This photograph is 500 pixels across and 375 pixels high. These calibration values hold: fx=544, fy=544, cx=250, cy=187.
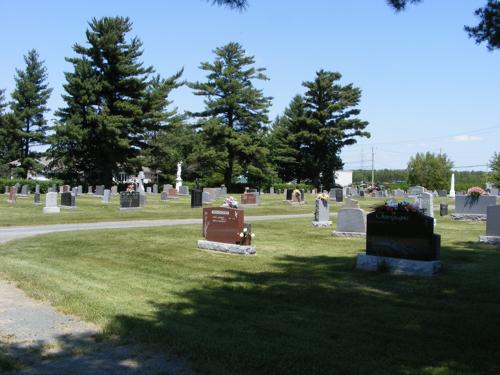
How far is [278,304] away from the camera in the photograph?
788cm

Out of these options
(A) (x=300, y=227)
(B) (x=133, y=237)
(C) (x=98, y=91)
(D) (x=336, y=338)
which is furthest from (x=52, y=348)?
(C) (x=98, y=91)

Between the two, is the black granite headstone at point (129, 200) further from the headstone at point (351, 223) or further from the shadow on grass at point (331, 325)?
the shadow on grass at point (331, 325)

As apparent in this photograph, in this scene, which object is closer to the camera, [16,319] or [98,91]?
[16,319]

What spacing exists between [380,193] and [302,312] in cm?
4939

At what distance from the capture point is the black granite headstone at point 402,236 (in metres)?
10.7

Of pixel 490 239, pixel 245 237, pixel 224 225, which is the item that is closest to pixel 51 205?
pixel 224 225

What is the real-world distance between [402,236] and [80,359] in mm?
7384

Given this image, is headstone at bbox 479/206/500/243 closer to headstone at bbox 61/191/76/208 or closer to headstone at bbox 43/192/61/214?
headstone at bbox 43/192/61/214

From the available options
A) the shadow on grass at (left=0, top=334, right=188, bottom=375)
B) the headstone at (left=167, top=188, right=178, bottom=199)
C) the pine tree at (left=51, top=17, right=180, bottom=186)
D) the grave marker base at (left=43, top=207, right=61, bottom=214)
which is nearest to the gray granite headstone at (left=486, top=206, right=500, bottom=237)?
the shadow on grass at (left=0, top=334, right=188, bottom=375)

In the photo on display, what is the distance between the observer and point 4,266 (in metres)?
11.1

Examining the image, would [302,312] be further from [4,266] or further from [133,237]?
[133,237]

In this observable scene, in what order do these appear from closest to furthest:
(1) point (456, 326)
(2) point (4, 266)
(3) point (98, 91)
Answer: (1) point (456, 326), (2) point (4, 266), (3) point (98, 91)

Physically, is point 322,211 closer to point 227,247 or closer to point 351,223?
point 351,223

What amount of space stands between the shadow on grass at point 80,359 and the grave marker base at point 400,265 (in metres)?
6.32
